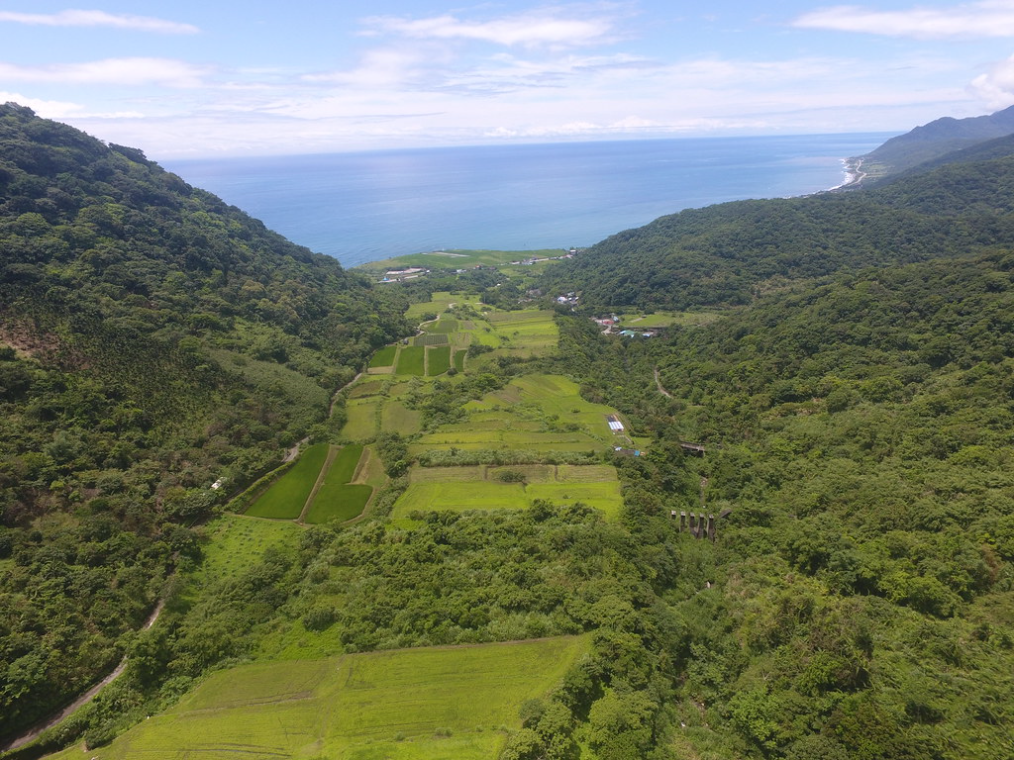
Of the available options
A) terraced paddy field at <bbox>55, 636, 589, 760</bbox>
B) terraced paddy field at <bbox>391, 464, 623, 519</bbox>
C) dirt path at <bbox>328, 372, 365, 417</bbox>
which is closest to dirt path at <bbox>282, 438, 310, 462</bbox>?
dirt path at <bbox>328, 372, 365, 417</bbox>

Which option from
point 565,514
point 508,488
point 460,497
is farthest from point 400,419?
point 565,514

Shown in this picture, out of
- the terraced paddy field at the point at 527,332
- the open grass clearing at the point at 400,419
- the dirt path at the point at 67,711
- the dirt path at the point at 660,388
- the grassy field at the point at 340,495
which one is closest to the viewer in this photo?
the dirt path at the point at 67,711

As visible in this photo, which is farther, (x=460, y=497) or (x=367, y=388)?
(x=367, y=388)

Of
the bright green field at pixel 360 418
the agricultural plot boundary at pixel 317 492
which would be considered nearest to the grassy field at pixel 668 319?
the bright green field at pixel 360 418

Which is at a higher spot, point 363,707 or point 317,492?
point 317,492

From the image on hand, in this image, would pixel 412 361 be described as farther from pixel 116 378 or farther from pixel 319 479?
pixel 116 378

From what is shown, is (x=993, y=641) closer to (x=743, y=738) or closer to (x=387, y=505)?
(x=743, y=738)

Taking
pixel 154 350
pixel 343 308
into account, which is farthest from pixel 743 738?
pixel 343 308

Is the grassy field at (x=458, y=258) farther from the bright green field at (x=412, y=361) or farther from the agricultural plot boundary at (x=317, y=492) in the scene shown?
the agricultural plot boundary at (x=317, y=492)
